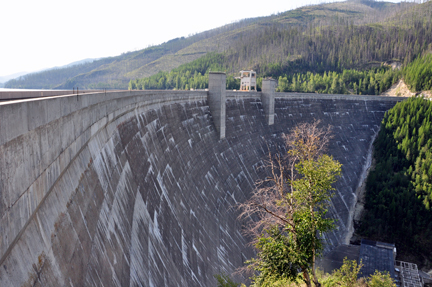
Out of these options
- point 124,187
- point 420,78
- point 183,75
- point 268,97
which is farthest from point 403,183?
point 183,75

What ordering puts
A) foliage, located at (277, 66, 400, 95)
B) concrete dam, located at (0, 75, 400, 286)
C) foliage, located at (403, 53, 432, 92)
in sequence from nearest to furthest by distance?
concrete dam, located at (0, 75, 400, 286) → foliage, located at (403, 53, 432, 92) → foliage, located at (277, 66, 400, 95)

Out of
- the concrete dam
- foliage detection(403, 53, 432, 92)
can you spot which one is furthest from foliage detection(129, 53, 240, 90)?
the concrete dam

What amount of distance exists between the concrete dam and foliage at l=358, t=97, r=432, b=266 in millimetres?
19028

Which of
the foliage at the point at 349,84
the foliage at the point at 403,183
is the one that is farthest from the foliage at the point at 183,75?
the foliage at the point at 403,183

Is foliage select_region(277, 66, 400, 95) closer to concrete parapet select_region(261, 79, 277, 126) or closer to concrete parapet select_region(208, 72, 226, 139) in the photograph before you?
concrete parapet select_region(261, 79, 277, 126)

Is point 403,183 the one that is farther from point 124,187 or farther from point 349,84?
point 349,84

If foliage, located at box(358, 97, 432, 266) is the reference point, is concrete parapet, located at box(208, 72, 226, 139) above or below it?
above

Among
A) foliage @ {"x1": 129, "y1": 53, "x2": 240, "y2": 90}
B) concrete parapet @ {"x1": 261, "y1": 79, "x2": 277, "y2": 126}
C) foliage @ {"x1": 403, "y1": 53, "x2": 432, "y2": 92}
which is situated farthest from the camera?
foliage @ {"x1": 129, "y1": 53, "x2": 240, "y2": 90}

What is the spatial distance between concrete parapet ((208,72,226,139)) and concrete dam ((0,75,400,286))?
9cm

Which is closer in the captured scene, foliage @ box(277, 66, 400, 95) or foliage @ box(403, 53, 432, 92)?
foliage @ box(403, 53, 432, 92)

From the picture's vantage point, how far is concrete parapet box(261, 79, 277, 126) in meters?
37.8

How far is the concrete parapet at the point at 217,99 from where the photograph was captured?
90.7 ft

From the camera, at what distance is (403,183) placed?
1736 inches

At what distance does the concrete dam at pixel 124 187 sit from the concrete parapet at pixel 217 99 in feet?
0.29
